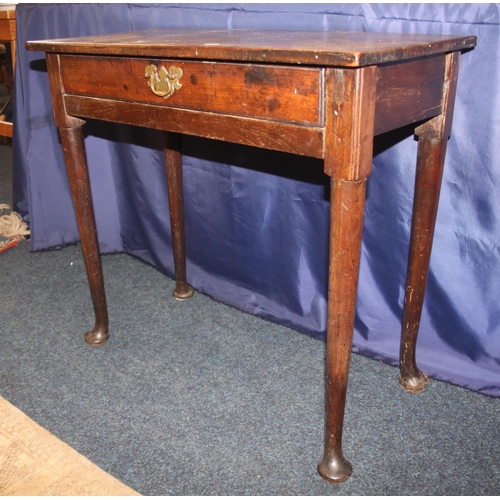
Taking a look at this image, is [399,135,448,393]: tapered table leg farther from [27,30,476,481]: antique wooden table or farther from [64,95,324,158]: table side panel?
[64,95,324,158]: table side panel

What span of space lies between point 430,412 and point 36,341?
102 centimetres

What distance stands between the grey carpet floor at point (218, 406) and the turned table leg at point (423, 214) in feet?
0.25

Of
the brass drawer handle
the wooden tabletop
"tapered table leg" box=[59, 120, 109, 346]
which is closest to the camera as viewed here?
the wooden tabletop

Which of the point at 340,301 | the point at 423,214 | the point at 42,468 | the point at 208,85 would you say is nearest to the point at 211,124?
the point at 208,85

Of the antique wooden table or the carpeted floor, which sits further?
the carpeted floor

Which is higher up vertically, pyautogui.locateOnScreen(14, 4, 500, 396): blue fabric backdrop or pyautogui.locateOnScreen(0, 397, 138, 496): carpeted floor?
pyautogui.locateOnScreen(14, 4, 500, 396): blue fabric backdrop

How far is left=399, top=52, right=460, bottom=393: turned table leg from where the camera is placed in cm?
102

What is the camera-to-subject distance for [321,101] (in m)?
0.81

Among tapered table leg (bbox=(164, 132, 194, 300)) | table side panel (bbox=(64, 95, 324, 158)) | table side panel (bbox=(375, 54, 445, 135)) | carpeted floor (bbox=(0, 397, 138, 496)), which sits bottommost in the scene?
carpeted floor (bbox=(0, 397, 138, 496))

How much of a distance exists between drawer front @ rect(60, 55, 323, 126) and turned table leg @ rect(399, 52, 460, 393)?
0.32 meters

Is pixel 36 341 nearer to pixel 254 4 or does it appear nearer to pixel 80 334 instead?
pixel 80 334

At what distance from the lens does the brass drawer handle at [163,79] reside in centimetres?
96

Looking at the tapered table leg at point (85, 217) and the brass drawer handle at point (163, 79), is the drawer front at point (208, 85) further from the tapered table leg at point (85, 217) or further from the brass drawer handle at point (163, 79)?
the tapered table leg at point (85, 217)

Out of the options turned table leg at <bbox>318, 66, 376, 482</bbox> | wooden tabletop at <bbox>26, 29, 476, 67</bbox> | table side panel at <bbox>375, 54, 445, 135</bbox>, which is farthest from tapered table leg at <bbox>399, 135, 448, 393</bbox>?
turned table leg at <bbox>318, 66, 376, 482</bbox>
